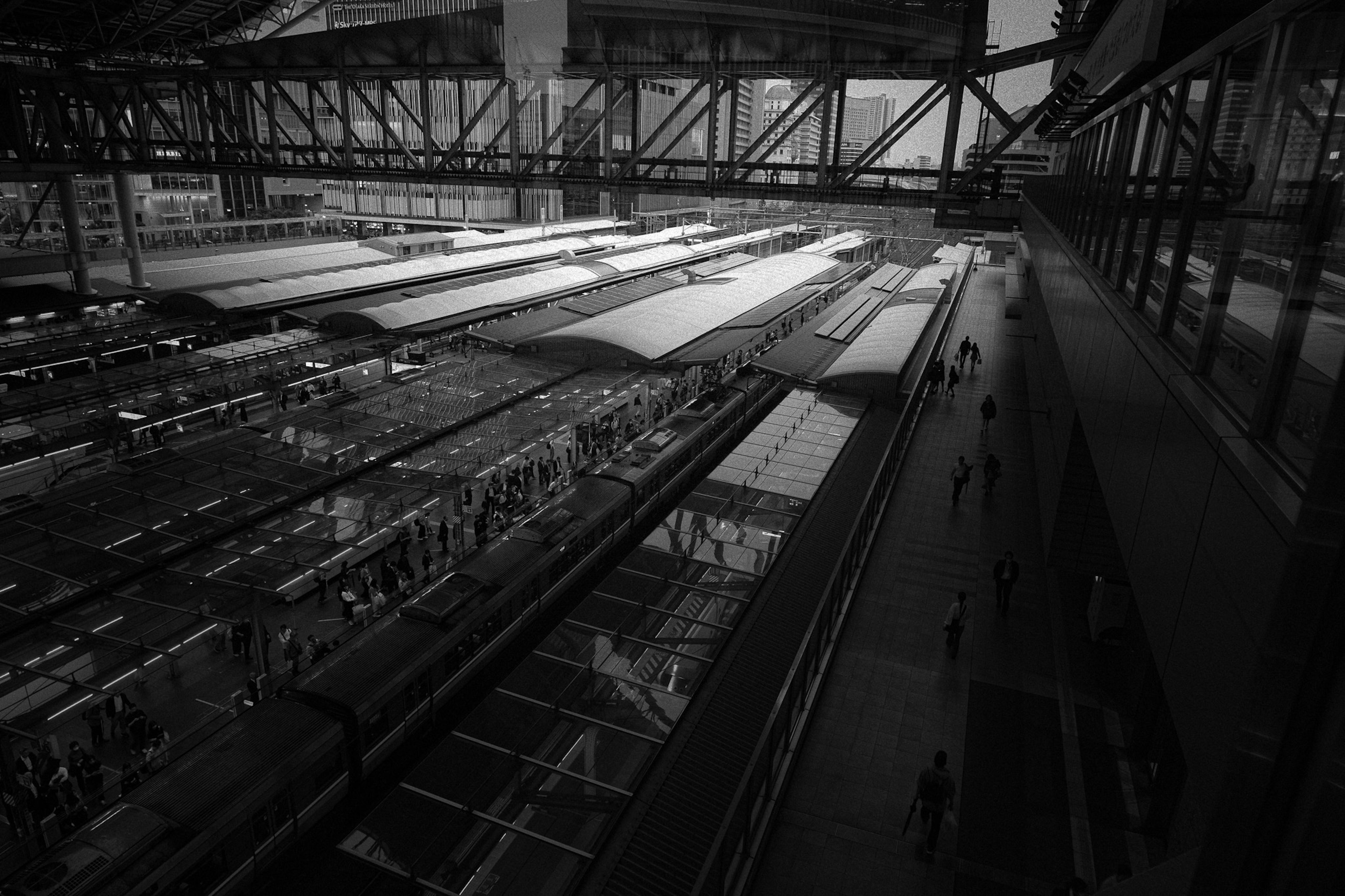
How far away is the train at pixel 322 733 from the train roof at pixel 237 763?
0.01m

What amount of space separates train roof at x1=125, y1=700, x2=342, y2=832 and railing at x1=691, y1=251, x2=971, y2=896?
163 inches

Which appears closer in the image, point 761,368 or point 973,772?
point 973,772

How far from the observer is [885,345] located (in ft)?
70.6

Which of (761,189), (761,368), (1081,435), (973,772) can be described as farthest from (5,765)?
(761,368)

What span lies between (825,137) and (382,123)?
10.1 metres

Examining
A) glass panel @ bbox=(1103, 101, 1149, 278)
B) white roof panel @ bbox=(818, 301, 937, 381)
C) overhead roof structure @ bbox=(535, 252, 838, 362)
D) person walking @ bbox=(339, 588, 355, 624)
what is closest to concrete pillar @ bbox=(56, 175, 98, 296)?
overhead roof structure @ bbox=(535, 252, 838, 362)

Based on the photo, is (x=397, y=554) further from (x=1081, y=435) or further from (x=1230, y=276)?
(x=1230, y=276)

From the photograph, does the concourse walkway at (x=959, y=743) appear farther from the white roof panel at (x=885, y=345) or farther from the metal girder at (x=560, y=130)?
the metal girder at (x=560, y=130)

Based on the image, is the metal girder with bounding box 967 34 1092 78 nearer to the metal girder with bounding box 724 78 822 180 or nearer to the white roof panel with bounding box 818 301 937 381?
the metal girder with bounding box 724 78 822 180

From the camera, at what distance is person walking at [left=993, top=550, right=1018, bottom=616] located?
11.3 metres

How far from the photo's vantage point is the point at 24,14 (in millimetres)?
20766

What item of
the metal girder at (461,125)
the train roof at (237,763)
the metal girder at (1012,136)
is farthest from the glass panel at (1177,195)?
the metal girder at (461,125)

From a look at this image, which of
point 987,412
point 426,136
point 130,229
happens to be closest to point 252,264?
point 130,229

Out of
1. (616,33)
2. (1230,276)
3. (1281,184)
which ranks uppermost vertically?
(616,33)
